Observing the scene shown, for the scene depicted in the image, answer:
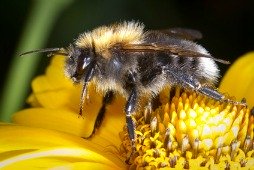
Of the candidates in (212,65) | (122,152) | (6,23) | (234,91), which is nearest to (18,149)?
(122,152)

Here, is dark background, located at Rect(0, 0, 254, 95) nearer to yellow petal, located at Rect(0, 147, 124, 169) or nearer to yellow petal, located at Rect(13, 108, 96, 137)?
yellow petal, located at Rect(13, 108, 96, 137)

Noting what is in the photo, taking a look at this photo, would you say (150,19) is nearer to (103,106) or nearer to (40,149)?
(103,106)

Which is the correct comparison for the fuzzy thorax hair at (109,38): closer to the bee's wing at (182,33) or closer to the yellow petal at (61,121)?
the bee's wing at (182,33)

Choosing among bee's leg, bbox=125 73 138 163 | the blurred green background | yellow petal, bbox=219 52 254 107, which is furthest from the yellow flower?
the blurred green background

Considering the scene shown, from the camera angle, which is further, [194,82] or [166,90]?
[166,90]

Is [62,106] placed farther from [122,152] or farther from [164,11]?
[164,11]

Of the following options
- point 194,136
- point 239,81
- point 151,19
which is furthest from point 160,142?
point 151,19
